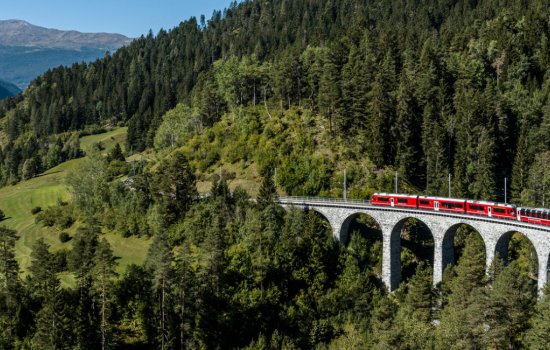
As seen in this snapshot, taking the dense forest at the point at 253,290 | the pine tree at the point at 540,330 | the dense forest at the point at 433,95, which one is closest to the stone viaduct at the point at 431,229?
the dense forest at the point at 253,290

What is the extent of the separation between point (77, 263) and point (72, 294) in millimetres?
5552

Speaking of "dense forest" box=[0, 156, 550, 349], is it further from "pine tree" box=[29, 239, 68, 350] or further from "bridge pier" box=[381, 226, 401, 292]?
"bridge pier" box=[381, 226, 401, 292]

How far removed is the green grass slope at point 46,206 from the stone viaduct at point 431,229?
26160 mm

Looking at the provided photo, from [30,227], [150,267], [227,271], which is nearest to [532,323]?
[227,271]

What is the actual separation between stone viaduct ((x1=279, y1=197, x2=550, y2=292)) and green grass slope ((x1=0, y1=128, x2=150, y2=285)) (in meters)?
26.2

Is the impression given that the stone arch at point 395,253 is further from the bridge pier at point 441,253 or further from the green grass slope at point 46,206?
the green grass slope at point 46,206

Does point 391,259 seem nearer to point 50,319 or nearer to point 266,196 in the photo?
point 266,196

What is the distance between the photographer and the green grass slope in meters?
79.7

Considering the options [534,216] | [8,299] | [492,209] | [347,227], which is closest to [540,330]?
[534,216]

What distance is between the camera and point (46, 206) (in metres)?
112

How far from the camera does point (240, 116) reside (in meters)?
111

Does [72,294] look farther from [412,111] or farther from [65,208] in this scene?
[412,111]

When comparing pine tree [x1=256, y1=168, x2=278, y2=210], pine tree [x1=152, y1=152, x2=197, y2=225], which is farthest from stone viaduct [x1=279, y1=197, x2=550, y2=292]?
pine tree [x1=152, y1=152, x2=197, y2=225]

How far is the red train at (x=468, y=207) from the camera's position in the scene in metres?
58.2
